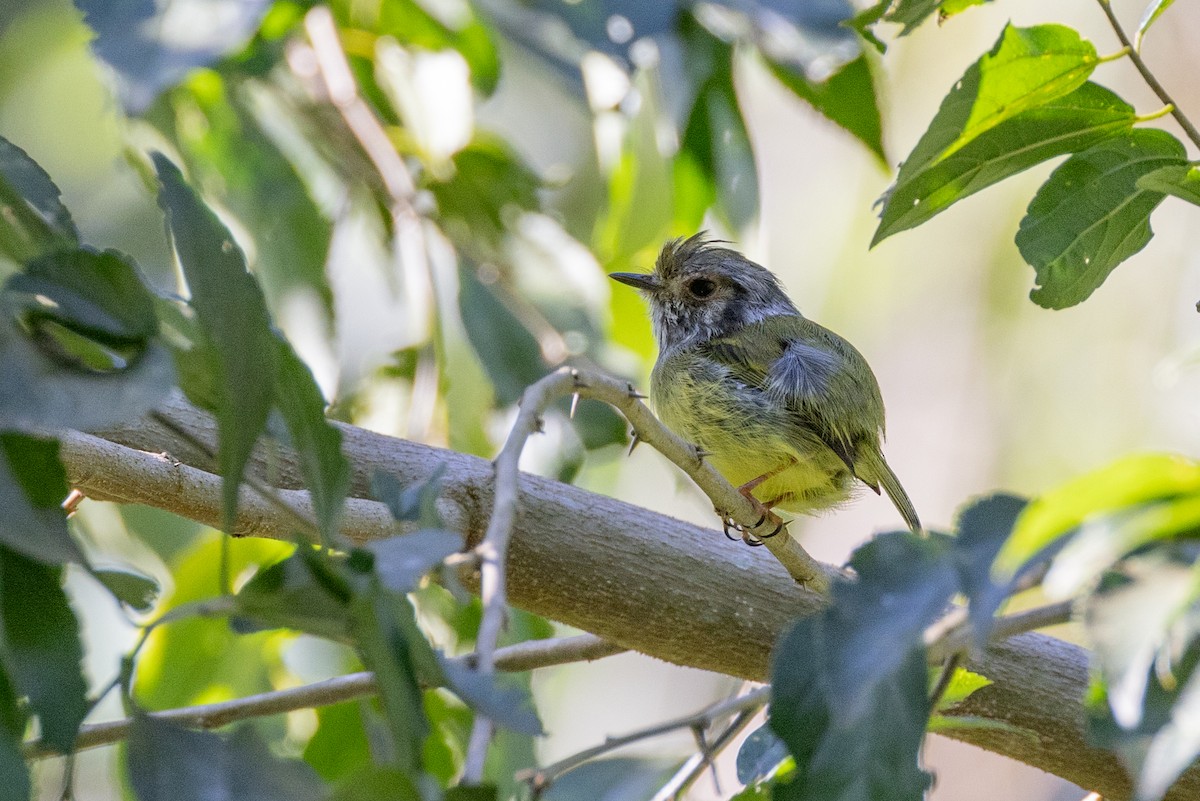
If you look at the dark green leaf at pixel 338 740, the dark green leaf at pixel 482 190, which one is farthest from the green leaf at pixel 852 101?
the dark green leaf at pixel 338 740

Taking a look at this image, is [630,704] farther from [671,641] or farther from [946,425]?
[671,641]

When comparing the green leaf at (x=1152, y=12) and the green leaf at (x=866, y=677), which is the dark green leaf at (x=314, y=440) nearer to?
the green leaf at (x=866, y=677)

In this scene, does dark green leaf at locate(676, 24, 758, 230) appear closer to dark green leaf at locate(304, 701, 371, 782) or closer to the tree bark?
the tree bark

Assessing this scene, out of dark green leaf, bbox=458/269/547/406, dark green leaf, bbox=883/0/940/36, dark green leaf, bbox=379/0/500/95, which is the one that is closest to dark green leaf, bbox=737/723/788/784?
dark green leaf, bbox=883/0/940/36

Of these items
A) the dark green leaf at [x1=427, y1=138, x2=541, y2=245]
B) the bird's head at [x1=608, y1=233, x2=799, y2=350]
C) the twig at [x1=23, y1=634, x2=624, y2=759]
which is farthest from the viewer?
the bird's head at [x1=608, y1=233, x2=799, y2=350]

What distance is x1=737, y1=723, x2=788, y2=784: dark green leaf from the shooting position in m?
2.09

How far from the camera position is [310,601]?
47.2 inches

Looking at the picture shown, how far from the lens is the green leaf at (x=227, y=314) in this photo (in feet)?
4.16

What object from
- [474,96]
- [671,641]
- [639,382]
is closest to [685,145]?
[639,382]

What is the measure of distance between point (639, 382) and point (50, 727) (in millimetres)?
2909

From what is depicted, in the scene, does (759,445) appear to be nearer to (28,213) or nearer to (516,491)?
(516,491)

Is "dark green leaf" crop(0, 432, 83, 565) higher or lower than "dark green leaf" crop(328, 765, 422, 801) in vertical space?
higher

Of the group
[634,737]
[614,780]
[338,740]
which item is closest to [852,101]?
[614,780]

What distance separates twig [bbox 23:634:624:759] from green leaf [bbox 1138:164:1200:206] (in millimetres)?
1287
